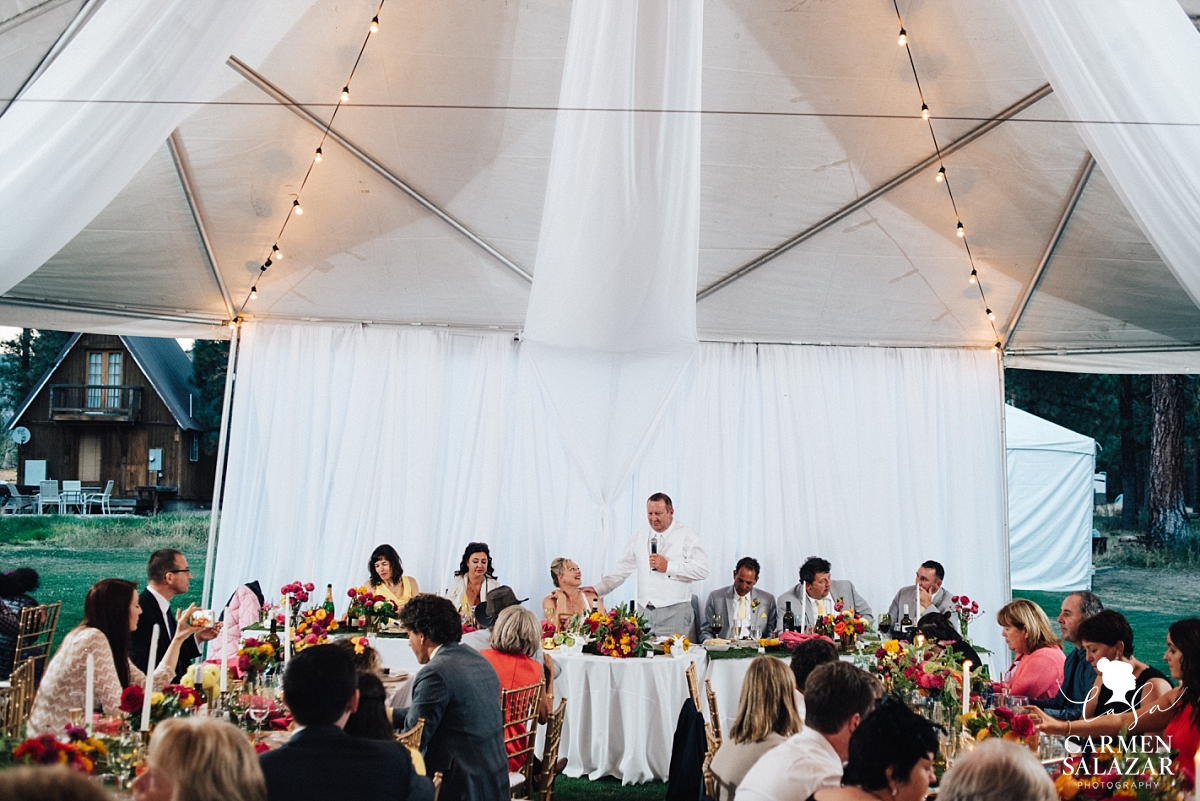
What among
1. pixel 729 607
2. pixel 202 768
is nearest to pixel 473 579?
pixel 729 607

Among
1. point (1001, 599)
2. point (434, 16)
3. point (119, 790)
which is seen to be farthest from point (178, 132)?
point (1001, 599)

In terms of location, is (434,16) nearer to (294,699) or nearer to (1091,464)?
(294,699)

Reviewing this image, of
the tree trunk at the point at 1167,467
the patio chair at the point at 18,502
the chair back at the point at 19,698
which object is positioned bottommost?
the chair back at the point at 19,698

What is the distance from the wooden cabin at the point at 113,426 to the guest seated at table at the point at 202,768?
15.8 m

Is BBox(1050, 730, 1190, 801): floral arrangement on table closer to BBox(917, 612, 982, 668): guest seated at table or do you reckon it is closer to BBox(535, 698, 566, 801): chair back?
BBox(917, 612, 982, 668): guest seated at table

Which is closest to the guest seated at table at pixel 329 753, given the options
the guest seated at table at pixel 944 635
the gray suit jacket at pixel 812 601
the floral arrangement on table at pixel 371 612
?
the guest seated at table at pixel 944 635

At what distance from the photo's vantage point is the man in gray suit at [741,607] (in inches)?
263

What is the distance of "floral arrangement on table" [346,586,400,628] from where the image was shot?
6523 mm

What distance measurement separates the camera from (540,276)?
5.23 m

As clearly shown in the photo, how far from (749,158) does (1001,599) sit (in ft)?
14.9

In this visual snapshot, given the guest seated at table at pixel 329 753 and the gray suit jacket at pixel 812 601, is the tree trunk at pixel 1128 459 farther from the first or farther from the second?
the guest seated at table at pixel 329 753

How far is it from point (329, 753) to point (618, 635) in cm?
361

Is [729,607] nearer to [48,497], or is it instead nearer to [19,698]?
[19,698]

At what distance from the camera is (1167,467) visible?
15.9 meters
